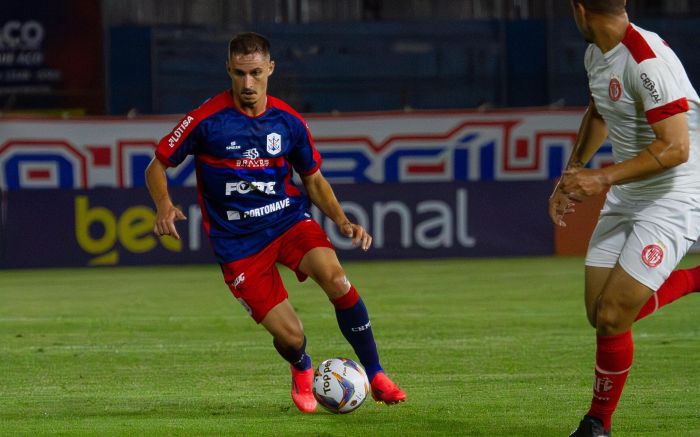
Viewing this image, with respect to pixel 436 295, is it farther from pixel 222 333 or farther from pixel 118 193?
pixel 118 193

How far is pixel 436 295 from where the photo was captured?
43.9ft

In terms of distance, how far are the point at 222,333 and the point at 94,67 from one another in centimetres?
840

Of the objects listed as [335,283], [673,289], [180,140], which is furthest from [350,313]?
[673,289]

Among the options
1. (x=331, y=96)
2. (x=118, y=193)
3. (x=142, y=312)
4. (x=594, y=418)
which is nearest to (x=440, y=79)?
(x=331, y=96)

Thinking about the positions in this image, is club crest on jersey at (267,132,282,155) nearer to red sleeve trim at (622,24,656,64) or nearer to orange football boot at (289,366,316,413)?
orange football boot at (289,366,316,413)

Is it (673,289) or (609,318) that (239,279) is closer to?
(609,318)

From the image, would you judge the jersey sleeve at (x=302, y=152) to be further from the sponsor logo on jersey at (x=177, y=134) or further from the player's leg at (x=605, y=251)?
the player's leg at (x=605, y=251)

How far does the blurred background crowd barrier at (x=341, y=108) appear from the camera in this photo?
56.1 feet

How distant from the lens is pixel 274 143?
707 centimetres

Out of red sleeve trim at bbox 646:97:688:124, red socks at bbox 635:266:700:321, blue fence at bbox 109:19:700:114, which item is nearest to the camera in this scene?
red sleeve trim at bbox 646:97:688:124

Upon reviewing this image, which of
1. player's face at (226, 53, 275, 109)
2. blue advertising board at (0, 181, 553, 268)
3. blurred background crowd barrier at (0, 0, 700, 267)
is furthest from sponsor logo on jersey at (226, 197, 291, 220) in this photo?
blurred background crowd barrier at (0, 0, 700, 267)

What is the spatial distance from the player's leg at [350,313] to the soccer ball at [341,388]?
105 mm

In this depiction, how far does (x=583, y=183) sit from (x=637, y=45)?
71 centimetres

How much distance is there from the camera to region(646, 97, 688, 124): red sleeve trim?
5645mm
